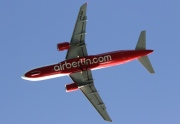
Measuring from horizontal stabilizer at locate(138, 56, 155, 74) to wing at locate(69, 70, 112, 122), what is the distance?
11060mm

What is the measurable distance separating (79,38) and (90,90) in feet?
37.1

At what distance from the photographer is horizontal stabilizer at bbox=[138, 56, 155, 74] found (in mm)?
109250

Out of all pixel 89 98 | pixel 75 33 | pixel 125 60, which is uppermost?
pixel 75 33

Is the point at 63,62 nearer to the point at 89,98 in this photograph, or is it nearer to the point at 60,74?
the point at 60,74

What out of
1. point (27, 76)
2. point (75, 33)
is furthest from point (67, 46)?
point (27, 76)

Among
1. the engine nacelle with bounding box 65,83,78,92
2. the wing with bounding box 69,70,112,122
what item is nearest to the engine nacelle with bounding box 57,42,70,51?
the wing with bounding box 69,70,112,122

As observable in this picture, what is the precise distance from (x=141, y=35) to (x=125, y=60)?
6.16 metres

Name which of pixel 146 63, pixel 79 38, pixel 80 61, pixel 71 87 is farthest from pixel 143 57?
pixel 71 87

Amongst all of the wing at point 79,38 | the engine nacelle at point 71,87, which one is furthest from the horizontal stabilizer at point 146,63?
the engine nacelle at point 71,87

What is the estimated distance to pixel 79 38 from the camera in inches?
4353

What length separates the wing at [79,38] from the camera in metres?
109

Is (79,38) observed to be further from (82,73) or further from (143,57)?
(143,57)

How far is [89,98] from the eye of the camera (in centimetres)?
11300

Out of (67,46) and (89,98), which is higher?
(67,46)
